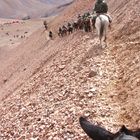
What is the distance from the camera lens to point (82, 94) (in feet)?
63.4

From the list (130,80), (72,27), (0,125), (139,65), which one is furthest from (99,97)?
(72,27)

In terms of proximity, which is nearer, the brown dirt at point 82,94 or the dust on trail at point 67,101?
the brown dirt at point 82,94

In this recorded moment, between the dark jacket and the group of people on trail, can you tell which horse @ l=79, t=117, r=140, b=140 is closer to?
the group of people on trail

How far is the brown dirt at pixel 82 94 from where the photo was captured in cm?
1666

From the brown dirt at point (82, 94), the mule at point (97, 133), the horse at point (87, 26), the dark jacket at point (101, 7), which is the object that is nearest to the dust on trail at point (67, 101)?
the brown dirt at point (82, 94)

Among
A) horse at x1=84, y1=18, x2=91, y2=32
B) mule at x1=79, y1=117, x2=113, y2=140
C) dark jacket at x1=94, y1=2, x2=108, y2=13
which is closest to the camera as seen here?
mule at x1=79, y1=117, x2=113, y2=140

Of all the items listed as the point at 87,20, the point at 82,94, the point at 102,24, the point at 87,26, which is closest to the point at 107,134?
the point at 82,94

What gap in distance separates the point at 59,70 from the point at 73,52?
124 inches

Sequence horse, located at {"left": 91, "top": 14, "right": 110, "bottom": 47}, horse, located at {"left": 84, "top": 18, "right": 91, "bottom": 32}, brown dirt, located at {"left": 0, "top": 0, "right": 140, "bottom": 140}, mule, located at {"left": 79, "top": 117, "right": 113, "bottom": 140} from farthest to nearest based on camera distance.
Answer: horse, located at {"left": 84, "top": 18, "right": 91, "bottom": 32}, horse, located at {"left": 91, "top": 14, "right": 110, "bottom": 47}, brown dirt, located at {"left": 0, "top": 0, "right": 140, "bottom": 140}, mule, located at {"left": 79, "top": 117, "right": 113, "bottom": 140}

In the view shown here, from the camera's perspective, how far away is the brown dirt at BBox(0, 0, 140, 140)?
656 inches

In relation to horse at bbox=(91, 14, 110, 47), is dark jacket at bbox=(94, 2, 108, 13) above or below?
above

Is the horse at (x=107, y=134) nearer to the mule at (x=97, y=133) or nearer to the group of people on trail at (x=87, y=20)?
the mule at (x=97, y=133)

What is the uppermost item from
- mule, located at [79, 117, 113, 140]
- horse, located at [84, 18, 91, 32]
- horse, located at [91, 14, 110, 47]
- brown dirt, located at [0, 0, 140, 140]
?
mule, located at [79, 117, 113, 140]

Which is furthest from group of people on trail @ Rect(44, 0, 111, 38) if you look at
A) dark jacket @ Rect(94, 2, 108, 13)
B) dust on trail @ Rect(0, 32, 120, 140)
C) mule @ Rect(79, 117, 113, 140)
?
mule @ Rect(79, 117, 113, 140)
